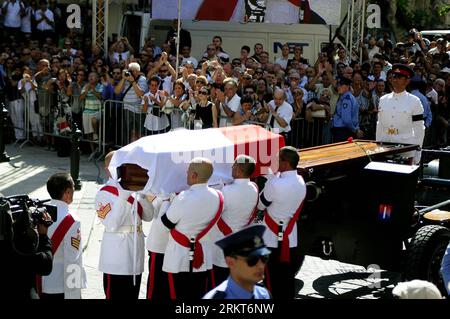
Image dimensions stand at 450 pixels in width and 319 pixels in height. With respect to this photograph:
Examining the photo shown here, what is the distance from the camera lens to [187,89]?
586 inches

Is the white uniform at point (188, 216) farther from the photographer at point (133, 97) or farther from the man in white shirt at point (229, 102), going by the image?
the photographer at point (133, 97)

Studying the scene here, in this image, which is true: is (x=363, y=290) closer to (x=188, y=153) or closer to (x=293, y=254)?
(x=293, y=254)

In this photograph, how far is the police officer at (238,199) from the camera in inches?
326

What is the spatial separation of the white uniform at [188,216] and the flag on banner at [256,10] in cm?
1131

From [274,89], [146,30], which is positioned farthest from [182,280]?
[146,30]

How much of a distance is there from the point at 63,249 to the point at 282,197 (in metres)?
2.20

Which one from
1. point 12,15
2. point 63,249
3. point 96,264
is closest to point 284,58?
point 12,15

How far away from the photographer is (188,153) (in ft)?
27.0

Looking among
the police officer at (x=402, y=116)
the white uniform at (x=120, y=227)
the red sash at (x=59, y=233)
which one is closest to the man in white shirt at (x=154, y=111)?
Answer: the police officer at (x=402, y=116)

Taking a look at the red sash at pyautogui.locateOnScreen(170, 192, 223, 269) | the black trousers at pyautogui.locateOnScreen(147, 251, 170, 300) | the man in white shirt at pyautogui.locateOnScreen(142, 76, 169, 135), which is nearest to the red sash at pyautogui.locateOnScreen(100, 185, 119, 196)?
the red sash at pyautogui.locateOnScreen(170, 192, 223, 269)

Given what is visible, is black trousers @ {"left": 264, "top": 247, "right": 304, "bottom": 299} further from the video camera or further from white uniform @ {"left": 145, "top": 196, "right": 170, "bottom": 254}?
the video camera

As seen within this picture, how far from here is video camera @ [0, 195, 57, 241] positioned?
618cm

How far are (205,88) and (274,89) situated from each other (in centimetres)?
148

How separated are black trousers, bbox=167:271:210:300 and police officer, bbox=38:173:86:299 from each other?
1082 millimetres
